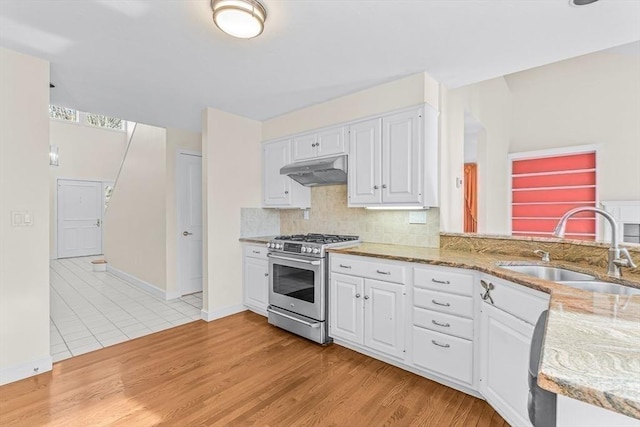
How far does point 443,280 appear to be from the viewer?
2.15 metres

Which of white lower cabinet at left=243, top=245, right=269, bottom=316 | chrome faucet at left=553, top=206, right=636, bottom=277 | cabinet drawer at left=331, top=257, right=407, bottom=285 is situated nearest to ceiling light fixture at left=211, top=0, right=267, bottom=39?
cabinet drawer at left=331, top=257, right=407, bottom=285

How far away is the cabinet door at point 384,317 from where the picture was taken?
2.37 meters

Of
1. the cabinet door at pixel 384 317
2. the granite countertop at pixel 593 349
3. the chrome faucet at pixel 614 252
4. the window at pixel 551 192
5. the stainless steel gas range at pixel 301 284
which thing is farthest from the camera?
the window at pixel 551 192

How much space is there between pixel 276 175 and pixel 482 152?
325cm

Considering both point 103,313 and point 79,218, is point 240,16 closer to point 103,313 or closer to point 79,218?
point 103,313

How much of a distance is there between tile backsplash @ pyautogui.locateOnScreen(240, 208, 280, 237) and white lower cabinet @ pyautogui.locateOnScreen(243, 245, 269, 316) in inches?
10.9

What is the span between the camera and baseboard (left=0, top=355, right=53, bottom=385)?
2205 millimetres

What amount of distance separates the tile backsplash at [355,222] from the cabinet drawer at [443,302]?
73 cm

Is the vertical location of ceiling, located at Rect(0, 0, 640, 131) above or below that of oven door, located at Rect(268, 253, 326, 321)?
above

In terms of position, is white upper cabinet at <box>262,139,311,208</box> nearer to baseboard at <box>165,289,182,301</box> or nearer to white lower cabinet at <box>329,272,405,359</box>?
white lower cabinet at <box>329,272,405,359</box>

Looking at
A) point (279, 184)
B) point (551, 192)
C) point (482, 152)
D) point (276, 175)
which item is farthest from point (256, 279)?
point (551, 192)

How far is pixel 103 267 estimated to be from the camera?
611 centimetres

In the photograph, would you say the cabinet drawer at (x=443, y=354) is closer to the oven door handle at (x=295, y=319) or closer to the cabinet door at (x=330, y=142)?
the oven door handle at (x=295, y=319)

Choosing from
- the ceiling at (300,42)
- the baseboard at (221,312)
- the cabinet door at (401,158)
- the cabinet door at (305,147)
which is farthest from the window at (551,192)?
the baseboard at (221,312)
